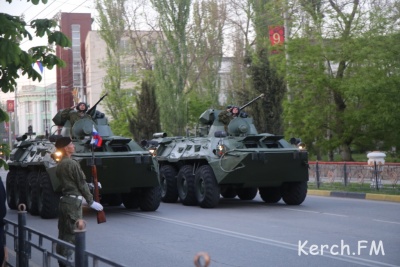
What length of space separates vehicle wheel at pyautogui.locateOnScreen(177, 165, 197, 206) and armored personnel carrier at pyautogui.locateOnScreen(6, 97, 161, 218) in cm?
137

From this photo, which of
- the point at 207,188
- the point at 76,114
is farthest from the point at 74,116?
the point at 207,188

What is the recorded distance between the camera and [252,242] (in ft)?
45.0

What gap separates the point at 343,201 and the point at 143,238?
30.6 ft

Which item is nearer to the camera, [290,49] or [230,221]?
[230,221]

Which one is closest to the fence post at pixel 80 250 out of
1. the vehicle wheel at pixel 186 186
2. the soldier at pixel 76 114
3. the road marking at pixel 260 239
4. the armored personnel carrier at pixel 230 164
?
the road marking at pixel 260 239

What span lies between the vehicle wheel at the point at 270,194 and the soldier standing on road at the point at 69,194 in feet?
39.7

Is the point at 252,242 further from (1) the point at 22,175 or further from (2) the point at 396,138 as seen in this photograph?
(2) the point at 396,138

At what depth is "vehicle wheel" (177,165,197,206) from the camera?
2145cm

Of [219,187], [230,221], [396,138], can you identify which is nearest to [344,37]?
[396,138]

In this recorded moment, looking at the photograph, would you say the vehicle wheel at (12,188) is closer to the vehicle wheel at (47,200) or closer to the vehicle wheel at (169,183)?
the vehicle wheel at (47,200)

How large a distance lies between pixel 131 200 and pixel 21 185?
2865mm

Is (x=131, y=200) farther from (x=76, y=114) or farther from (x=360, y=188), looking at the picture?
(x=360, y=188)

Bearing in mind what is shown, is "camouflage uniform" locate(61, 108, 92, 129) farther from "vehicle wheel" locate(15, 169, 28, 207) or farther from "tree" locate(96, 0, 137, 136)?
"tree" locate(96, 0, 137, 136)

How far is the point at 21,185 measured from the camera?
70.5 ft
